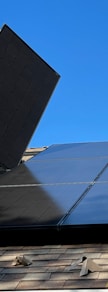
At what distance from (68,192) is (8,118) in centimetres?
401

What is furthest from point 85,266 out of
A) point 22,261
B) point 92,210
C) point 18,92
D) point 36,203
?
point 18,92

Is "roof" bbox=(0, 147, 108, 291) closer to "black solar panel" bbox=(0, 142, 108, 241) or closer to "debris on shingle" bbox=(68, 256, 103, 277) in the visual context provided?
"debris on shingle" bbox=(68, 256, 103, 277)

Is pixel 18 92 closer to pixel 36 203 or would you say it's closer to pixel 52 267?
pixel 36 203

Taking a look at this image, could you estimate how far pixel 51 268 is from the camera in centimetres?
388

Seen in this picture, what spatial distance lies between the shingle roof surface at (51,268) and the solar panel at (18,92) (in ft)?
17.8

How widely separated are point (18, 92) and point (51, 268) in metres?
6.84

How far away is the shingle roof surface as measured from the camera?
357 centimetres

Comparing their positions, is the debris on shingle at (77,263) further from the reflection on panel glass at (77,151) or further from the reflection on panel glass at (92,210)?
the reflection on panel glass at (77,151)

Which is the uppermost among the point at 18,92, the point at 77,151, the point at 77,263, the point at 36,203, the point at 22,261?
the point at 18,92

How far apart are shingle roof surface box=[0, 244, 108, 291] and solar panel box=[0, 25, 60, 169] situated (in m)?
5.42

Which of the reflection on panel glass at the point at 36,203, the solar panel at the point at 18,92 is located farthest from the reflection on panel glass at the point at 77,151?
the reflection on panel glass at the point at 36,203

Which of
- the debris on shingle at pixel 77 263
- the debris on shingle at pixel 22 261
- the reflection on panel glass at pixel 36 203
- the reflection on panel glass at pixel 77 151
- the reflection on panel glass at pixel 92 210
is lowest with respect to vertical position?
the debris on shingle at pixel 22 261

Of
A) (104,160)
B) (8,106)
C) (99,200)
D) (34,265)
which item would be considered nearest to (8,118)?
(8,106)

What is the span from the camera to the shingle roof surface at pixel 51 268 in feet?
11.7
